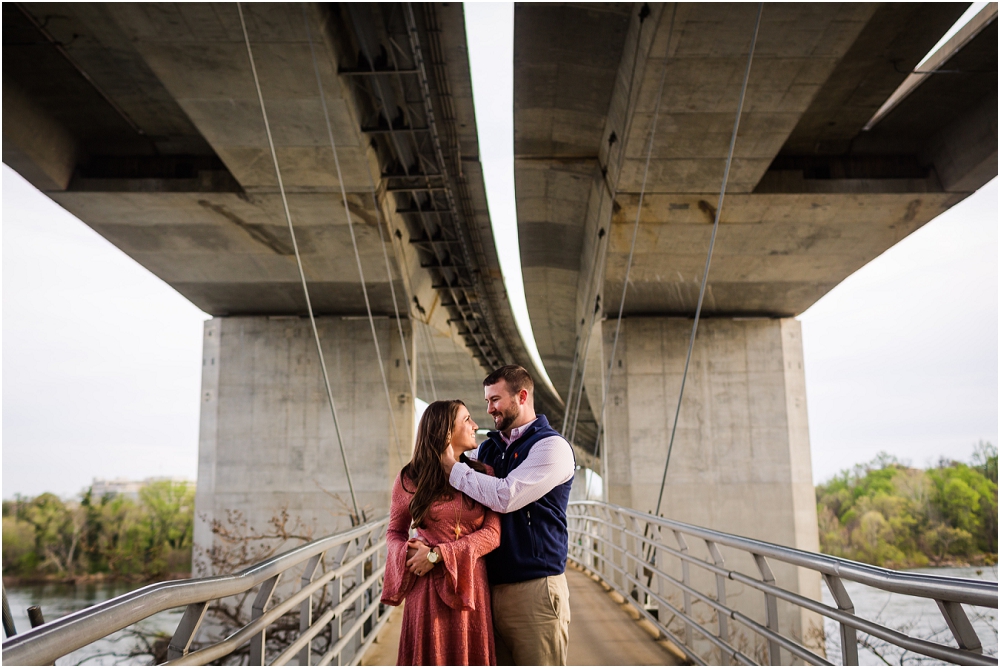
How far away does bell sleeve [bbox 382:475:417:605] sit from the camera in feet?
8.27

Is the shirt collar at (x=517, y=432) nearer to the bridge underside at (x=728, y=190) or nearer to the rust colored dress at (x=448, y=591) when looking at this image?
the rust colored dress at (x=448, y=591)

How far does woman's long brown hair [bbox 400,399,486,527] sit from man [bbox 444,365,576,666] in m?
0.04

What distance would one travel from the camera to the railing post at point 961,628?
6.83 feet

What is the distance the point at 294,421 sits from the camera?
1925 centimetres

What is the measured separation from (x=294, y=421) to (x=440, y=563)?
17.6m

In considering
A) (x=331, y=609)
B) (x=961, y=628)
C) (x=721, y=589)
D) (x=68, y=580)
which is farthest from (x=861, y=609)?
(x=68, y=580)

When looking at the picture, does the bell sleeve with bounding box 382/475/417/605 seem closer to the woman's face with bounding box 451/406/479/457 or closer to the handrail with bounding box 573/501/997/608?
the woman's face with bounding box 451/406/479/457

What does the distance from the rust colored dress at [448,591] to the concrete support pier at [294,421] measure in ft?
53.8

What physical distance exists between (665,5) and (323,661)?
23.5 ft

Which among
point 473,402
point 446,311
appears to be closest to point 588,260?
point 446,311

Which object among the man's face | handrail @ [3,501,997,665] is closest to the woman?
the man's face

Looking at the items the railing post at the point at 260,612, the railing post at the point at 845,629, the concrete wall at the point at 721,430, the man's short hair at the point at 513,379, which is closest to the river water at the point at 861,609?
the concrete wall at the point at 721,430

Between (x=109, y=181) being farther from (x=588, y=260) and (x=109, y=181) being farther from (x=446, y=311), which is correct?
(x=446, y=311)

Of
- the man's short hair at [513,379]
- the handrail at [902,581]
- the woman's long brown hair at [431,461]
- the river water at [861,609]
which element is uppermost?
the man's short hair at [513,379]
